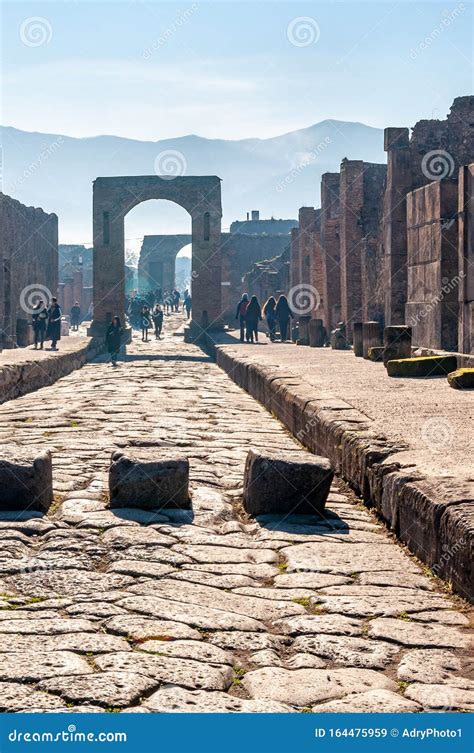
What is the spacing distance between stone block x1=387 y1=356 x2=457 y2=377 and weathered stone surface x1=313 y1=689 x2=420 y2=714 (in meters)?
8.97

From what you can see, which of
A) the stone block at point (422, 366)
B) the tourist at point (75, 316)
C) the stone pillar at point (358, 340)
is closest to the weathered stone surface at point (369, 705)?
the stone block at point (422, 366)

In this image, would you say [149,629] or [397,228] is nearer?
[149,629]

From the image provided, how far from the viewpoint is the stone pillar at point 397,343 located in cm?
1408

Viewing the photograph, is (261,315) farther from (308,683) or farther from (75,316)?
(308,683)

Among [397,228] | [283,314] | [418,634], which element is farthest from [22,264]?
[418,634]

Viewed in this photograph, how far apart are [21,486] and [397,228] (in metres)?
13.5

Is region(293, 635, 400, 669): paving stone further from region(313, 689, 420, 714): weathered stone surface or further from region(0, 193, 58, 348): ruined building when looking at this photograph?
region(0, 193, 58, 348): ruined building

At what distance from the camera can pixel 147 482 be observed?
5793mm

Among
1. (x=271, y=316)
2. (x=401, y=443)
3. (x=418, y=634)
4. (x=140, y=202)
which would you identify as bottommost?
(x=418, y=634)

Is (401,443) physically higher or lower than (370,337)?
lower

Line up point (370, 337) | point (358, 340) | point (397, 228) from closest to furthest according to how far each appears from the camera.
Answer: point (370, 337), point (358, 340), point (397, 228)

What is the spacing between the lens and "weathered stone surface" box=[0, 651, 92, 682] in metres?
3.18

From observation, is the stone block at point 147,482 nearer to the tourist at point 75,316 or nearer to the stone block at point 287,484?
the stone block at point 287,484

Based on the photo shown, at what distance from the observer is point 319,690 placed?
3.16 m
